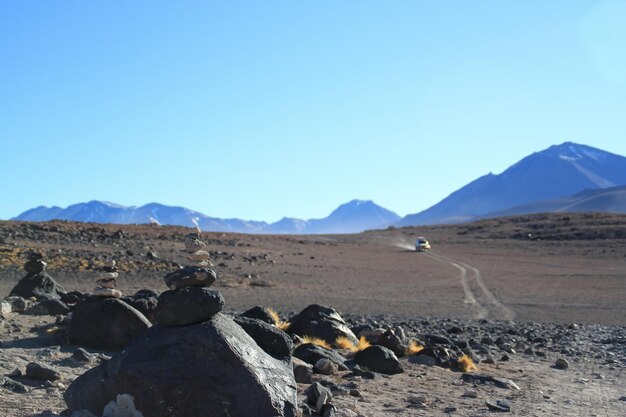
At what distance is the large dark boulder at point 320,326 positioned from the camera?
15.3 metres

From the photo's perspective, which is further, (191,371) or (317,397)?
(317,397)

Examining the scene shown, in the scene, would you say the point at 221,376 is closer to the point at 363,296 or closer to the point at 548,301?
the point at 363,296

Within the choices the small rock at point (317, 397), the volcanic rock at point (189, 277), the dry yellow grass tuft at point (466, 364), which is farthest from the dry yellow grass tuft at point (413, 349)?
the volcanic rock at point (189, 277)

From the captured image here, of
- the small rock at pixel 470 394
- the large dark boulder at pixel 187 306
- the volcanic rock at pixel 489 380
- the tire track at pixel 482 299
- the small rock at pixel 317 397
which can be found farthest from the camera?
the tire track at pixel 482 299

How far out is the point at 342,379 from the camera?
12039mm

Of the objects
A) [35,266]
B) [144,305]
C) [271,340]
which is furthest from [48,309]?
[271,340]

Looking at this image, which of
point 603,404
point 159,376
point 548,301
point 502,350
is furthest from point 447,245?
point 159,376

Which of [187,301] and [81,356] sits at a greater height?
[187,301]

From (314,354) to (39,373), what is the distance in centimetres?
460

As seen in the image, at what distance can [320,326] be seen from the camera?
1552 centimetres

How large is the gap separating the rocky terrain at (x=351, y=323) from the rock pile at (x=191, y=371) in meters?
0.04

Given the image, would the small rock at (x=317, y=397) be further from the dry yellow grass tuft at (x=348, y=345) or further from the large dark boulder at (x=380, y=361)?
the dry yellow grass tuft at (x=348, y=345)

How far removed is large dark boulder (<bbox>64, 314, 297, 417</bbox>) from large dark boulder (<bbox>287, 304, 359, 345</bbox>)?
670 centimetres

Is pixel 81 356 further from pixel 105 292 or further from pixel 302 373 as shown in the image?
pixel 302 373
